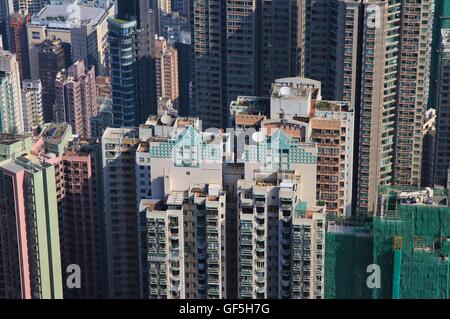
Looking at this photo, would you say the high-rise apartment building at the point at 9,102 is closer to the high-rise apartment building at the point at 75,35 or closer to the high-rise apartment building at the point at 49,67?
the high-rise apartment building at the point at 49,67

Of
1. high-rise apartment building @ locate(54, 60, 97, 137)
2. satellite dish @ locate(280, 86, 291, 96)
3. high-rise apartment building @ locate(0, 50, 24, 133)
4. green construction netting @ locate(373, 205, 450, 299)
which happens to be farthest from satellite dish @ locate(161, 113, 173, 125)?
high-rise apartment building @ locate(54, 60, 97, 137)

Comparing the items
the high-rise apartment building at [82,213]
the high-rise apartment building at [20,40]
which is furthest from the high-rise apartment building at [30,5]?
the high-rise apartment building at [82,213]

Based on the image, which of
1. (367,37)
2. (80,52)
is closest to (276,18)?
(367,37)

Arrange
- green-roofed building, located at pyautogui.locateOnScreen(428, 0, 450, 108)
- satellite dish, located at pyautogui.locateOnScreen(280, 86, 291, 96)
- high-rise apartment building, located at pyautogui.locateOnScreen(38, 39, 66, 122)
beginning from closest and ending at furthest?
satellite dish, located at pyautogui.locateOnScreen(280, 86, 291, 96), green-roofed building, located at pyautogui.locateOnScreen(428, 0, 450, 108), high-rise apartment building, located at pyautogui.locateOnScreen(38, 39, 66, 122)

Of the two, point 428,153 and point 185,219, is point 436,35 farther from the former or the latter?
point 185,219

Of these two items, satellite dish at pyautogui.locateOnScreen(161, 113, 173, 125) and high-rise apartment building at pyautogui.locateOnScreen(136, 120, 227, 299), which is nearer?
high-rise apartment building at pyautogui.locateOnScreen(136, 120, 227, 299)

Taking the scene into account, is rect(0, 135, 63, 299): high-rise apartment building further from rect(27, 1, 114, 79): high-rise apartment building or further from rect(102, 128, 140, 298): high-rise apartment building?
rect(27, 1, 114, 79): high-rise apartment building
